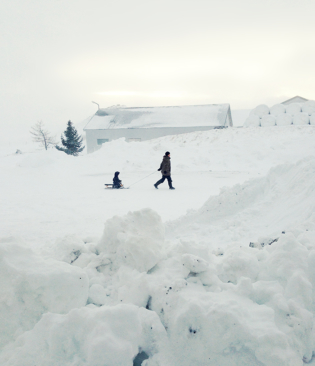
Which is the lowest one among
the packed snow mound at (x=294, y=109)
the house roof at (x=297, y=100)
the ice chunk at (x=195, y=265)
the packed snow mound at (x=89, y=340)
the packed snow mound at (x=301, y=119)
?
the packed snow mound at (x=89, y=340)

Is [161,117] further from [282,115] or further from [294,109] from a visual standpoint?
[294,109]

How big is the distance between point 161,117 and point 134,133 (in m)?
4.11

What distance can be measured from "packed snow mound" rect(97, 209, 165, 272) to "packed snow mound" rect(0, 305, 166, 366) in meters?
0.93

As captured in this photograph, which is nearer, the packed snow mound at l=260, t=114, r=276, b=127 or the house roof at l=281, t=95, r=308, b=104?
the packed snow mound at l=260, t=114, r=276, b=127

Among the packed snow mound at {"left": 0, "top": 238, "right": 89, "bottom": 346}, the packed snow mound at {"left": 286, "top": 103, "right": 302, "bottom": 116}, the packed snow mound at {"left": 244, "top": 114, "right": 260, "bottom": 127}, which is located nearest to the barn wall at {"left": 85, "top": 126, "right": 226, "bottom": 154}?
the packed snow mound at {"left": 244, "top": 114, "right": 260, "bottom": 127}

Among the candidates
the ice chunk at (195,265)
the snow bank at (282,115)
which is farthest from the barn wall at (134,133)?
the ice chunk at (195,265)

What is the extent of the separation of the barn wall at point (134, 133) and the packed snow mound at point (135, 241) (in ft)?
89.6

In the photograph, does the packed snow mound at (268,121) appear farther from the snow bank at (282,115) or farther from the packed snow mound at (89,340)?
the packed snow mound at (89,340)

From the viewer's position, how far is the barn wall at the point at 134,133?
100 feet

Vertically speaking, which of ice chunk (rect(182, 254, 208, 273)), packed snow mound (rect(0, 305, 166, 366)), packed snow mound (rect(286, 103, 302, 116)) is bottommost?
packed snow mound (rect(0, 305, 166, 366))

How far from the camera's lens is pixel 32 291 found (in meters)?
2.62

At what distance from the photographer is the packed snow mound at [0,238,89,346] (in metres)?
2.52

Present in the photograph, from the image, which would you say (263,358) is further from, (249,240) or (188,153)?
(188,153)

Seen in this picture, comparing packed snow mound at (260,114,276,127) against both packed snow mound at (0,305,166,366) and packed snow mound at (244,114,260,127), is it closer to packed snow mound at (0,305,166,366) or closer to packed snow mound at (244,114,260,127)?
packed snow mound at (244,114,260,127)
